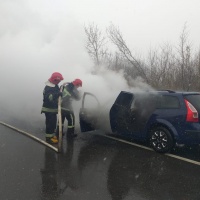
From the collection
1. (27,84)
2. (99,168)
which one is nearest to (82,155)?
(99,168)

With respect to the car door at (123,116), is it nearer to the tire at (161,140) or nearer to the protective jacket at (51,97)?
the tire at (161,140)

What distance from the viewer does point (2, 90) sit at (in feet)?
48.5

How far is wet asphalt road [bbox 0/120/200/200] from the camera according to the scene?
4.85 meters

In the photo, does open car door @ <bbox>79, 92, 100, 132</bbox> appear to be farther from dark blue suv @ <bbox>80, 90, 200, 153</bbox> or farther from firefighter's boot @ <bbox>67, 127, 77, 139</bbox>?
dark blue suv @ <bbox>80, 90, 200, 153</bbox>

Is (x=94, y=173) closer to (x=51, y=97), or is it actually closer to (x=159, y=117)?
(x=159, y=117)

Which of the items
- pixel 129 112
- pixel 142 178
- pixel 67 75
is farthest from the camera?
pixel 67 75

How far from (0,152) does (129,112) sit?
318 cm

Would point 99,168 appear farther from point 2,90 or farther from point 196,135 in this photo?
point 2,90

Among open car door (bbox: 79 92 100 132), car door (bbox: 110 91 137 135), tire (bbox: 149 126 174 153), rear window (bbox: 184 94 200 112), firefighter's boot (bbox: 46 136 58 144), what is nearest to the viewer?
rear window (bbox: 184 94 200 112)

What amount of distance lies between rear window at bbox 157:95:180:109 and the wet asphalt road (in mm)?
1090

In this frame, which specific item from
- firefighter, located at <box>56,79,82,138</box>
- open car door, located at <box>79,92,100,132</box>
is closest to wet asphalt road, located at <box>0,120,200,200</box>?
open car door, located at <box>79,92,100,132</box>

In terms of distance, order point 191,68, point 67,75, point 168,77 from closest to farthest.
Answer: point 67,75 < point 191,68 < point 168,77

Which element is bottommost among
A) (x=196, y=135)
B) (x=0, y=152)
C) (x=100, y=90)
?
(x=0, y=152)

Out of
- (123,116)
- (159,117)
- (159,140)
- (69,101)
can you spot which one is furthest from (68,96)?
(159,140)
